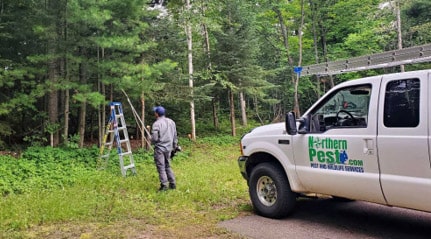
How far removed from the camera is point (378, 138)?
4555 mm

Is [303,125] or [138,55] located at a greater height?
[138,55]

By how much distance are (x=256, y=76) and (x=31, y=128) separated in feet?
32.0

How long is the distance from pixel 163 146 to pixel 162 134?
0.26 metres

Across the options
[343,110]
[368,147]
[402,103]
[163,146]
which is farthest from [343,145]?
[163,146]

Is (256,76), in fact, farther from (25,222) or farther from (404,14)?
(25,222)

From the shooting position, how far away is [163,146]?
26.7 ft

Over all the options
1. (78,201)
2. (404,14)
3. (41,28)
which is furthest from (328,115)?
(404,14)

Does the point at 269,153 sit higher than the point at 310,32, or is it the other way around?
the point at 310,32

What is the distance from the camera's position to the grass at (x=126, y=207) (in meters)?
5.48

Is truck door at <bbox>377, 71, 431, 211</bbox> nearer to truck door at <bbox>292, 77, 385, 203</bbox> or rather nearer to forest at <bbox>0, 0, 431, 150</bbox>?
truck door at <bbox>292, 77, 385, 203</bbox>

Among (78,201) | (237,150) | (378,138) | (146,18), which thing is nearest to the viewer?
(378,138)

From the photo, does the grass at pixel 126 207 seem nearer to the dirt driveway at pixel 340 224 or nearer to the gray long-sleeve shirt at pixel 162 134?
the dirt driveway at pixel 340 224

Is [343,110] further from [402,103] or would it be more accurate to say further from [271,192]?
[271,192]

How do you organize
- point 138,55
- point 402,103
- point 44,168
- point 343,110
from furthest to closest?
point 138,55, point 44,168, point 343,110, point 402,103
